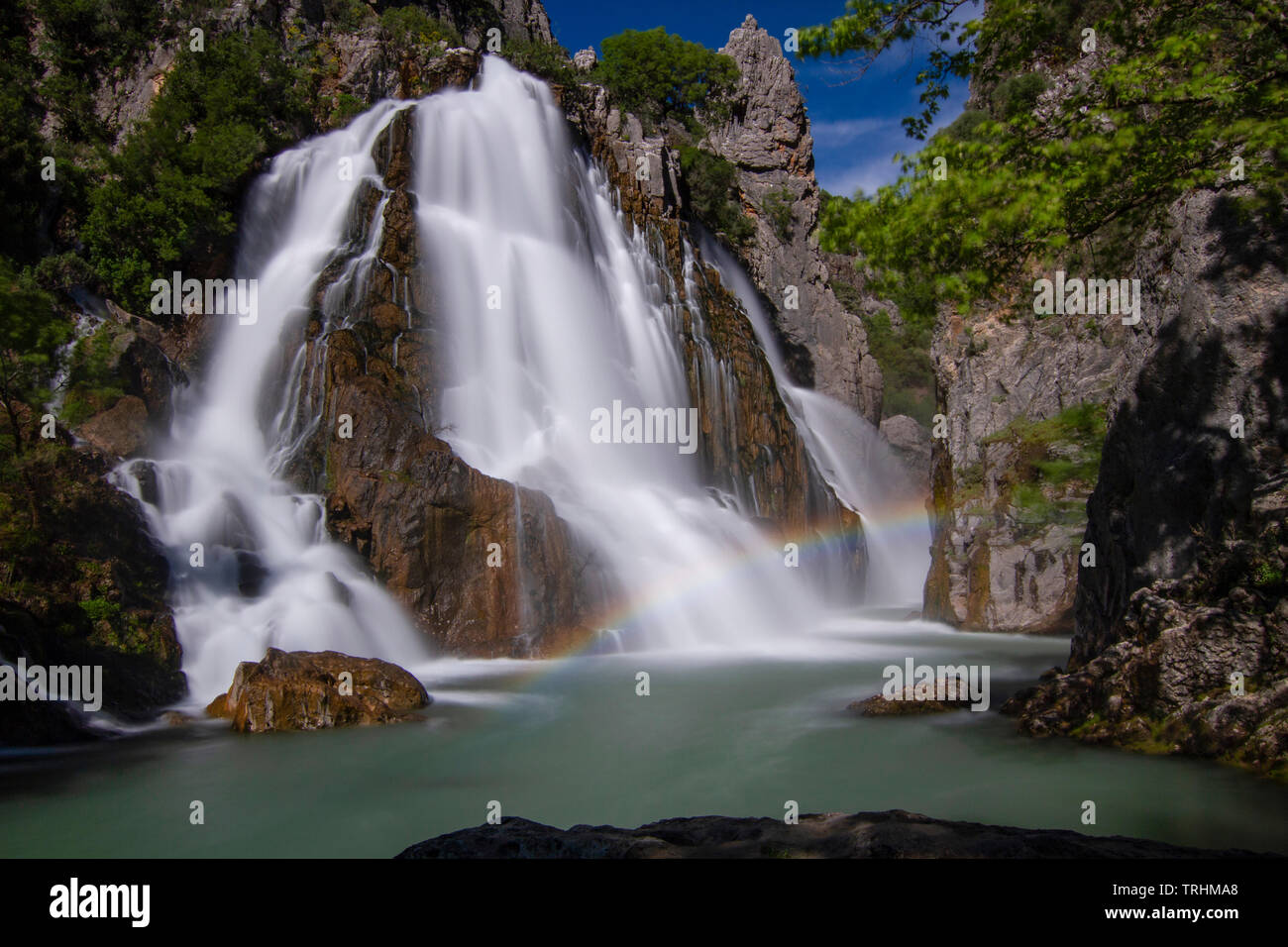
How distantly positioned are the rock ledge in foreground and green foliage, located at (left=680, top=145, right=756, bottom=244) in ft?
142

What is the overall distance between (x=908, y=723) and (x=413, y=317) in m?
17.9

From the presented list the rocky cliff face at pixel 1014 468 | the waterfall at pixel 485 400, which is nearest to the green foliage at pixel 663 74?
the waterfall at pixel 485 400

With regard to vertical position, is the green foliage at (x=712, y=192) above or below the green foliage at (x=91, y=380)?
above

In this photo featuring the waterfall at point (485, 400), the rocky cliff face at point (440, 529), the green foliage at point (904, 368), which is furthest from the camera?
the green foliage at point (904, 368)

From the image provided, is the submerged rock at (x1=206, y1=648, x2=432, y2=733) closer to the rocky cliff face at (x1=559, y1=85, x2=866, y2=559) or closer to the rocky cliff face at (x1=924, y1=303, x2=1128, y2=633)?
the rocky cliff face at (x1=924, y1=303, x2=1128, y2=633)

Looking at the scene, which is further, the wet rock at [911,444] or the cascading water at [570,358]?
the wet rock at [911,444]

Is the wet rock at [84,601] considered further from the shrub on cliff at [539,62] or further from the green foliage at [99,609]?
the shrub on cliff at [539,62]

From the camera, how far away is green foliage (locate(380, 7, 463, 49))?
35.4 m

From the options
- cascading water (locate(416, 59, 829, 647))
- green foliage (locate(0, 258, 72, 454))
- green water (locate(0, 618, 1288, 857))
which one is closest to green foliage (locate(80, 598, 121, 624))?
green water (locate(0, 618, 1288, 857))

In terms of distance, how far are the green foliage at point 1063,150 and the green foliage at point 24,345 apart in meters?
14.1

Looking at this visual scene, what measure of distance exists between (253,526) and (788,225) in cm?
3954

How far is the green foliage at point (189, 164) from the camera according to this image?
2483 centimetres

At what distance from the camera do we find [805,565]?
27.5 m
